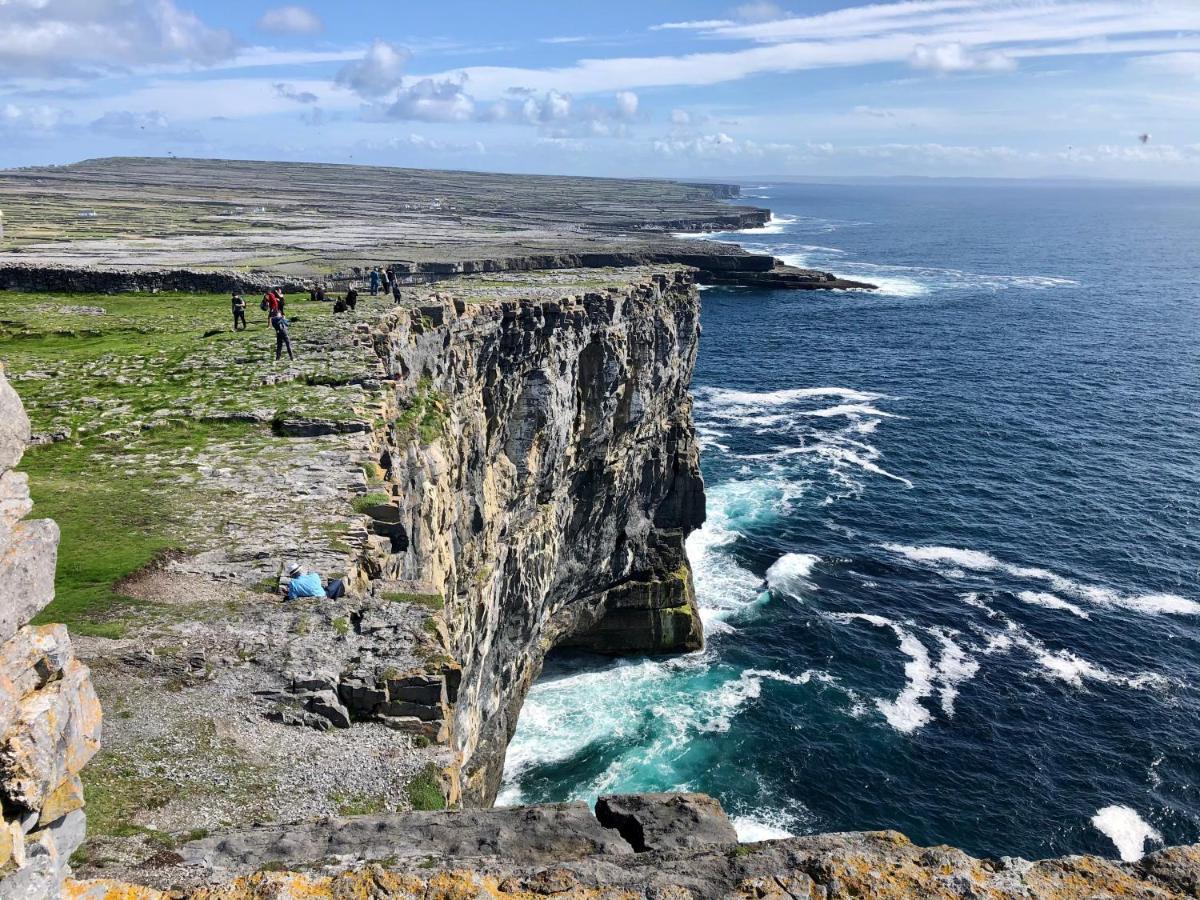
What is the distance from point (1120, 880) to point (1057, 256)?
725ft

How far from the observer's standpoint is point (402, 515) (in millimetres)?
21250

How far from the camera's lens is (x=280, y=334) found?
1111 inches

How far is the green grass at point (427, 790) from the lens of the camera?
1192cm

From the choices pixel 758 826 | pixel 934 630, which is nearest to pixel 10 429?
→ pixel 758 826

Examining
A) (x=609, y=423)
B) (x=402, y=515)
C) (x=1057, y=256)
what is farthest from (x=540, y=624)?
(x=1057, y=256)

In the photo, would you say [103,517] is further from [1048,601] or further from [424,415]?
[1048,601]

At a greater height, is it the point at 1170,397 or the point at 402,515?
the point at 402,515

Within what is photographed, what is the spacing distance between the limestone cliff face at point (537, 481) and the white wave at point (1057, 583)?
16209 millimetres

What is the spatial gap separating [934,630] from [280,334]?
39.5m

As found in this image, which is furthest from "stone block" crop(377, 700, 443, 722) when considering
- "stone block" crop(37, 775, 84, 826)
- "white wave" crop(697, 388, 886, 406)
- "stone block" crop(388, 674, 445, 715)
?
"white wave" crop(697, 388, 886, 406)

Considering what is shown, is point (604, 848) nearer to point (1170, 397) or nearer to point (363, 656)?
point (363, 656)

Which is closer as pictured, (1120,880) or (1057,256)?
(1120,880)

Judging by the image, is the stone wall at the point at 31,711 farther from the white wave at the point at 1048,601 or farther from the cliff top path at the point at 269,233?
the white wave at the point at 1048,601

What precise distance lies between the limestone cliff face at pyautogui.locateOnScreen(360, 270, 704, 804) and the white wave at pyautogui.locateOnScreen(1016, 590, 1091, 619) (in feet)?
67.2
